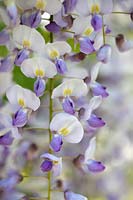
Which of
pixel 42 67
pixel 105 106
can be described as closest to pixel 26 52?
pixel 42 67

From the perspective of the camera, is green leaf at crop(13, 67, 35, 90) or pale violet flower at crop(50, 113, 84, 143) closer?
pale violet flower at crop(50, 113, 84, 143)

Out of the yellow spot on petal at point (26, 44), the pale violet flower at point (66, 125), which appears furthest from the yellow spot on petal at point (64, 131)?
the yellow spot on petal at point (26, 44)

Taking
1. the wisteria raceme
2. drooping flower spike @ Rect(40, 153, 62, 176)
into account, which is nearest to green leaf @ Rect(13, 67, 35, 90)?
the wisteria raceme

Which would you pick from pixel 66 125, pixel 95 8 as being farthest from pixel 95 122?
pixel 95 8

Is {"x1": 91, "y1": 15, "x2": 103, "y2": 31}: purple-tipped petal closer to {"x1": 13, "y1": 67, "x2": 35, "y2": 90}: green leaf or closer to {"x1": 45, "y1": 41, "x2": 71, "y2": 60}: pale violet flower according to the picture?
{"x1": 45, "y1": 41, "x2": 71, "y2": 60}: pale violet flower

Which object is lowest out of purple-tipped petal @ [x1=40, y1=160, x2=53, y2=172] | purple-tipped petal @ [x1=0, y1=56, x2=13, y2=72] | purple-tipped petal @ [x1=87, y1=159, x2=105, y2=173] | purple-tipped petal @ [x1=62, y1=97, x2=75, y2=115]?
purple-tipped petal @ [x1=87, y1=159, x2=105, y2=173]
